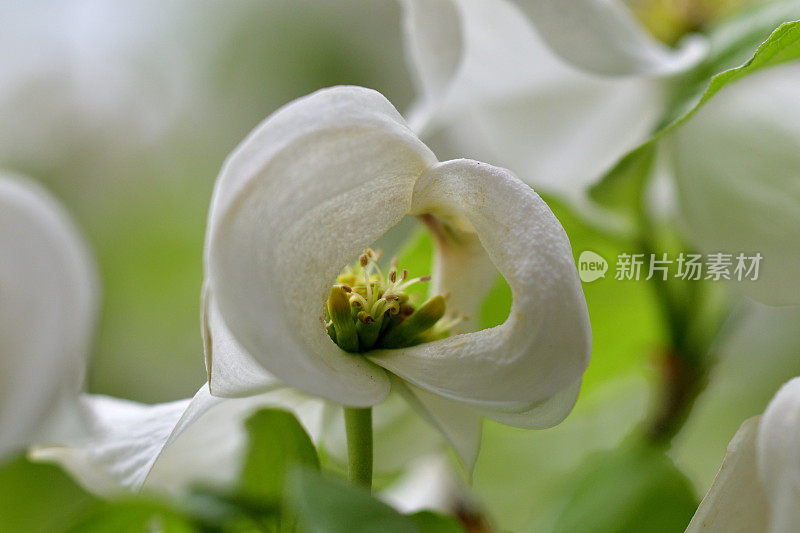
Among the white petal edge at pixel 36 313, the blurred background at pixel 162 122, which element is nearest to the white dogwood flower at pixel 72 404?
the white petal edge at pixel 36 313

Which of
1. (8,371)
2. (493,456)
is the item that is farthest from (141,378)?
(8,371)

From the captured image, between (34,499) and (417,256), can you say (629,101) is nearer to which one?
(417,256)

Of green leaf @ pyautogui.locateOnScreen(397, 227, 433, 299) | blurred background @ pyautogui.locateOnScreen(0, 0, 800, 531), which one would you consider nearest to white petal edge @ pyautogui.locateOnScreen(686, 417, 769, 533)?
green leaf @ pyautogui.locateOnScreen(397, 227, 433, 299)

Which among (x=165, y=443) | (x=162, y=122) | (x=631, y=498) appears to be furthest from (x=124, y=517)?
(x=162, y=122)

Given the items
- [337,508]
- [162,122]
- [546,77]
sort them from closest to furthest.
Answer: [337,508] → [546,77] → [162,122]

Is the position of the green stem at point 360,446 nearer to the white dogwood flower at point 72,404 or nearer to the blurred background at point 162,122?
the white dogwood flower at point 72,404

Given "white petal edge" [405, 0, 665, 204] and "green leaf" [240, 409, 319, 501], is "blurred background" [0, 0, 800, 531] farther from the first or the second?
"green leaf" [240, 409, 319, 501]

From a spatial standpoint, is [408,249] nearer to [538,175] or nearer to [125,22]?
[538,175]
